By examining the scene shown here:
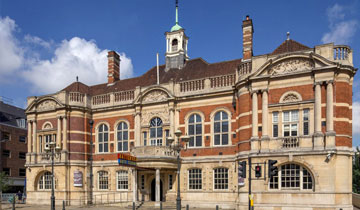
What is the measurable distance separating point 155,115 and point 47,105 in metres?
11.0

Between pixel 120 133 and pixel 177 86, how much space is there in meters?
7.19

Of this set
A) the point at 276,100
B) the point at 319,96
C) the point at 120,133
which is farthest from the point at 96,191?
the point at 319,96

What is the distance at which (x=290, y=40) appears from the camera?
26.7 meters

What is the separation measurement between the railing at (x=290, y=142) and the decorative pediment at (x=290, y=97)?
2.51m

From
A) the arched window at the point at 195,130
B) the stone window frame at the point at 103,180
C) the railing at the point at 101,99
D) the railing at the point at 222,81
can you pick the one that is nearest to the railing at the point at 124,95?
the railing at the point at 101,99

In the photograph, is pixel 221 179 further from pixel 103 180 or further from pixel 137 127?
pixel 103 180

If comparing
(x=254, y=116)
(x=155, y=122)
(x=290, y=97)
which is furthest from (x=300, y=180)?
(x=155, y=122)

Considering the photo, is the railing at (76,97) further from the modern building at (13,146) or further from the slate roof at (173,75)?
the modern building at (13,146)

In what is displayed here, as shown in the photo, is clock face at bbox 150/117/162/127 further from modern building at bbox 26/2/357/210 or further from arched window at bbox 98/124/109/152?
Result: arched window at bbox 98/124/109/152

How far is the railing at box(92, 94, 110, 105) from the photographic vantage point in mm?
32969

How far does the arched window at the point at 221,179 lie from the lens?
2669 centimetres

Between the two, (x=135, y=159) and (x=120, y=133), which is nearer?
(x=135, y=159)

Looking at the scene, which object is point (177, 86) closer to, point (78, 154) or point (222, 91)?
point (222, 91)

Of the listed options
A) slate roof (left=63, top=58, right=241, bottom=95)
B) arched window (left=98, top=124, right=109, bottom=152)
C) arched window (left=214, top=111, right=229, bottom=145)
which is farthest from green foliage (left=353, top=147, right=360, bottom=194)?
arched window (left=98, top=124, right=109, bottom=152)
